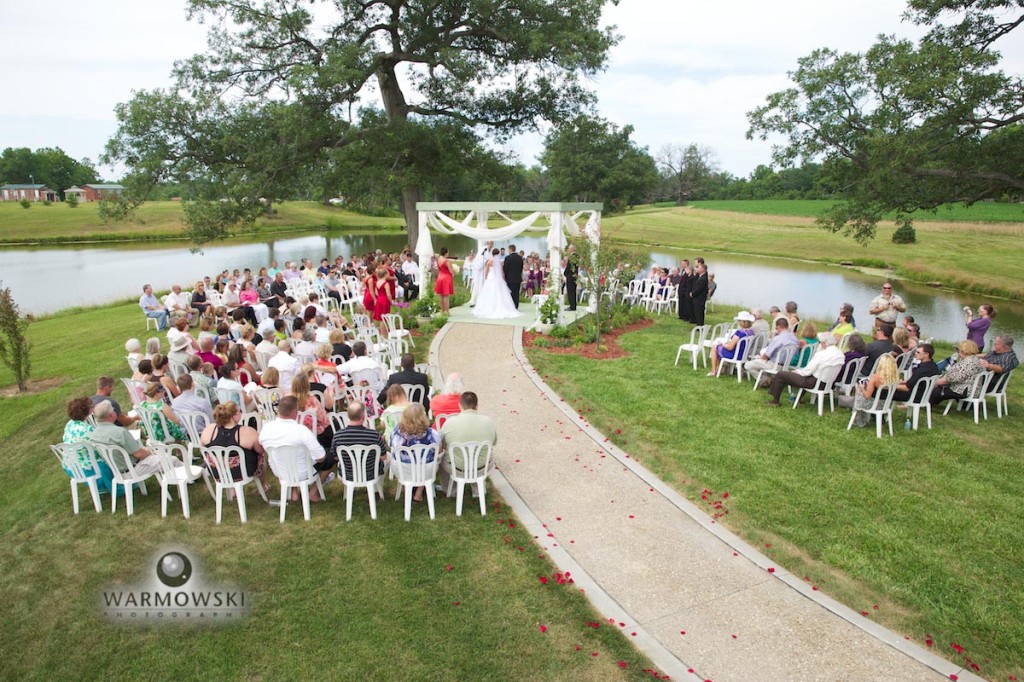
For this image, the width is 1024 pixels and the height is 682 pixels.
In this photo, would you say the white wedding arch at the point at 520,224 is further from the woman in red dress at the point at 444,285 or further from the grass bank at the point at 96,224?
the grass bank at the point at 96,224

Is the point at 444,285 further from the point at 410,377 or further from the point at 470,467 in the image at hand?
the point at 470,467

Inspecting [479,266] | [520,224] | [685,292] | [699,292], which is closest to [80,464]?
[520,224]

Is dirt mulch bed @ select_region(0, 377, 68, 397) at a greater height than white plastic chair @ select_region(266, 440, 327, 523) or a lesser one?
lesser

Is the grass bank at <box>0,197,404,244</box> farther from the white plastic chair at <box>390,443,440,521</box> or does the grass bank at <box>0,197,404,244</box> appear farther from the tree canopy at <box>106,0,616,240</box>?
the white plastic chair at <box>390,443,440,521</box>

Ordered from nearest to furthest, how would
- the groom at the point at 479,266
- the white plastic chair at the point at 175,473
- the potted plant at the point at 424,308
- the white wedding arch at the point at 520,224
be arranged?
the white plastic chair at the point at 175,473, the white wedding arch at the point at 520,224, the potted plant at the point at 424,308, the groom at the point at 479,266

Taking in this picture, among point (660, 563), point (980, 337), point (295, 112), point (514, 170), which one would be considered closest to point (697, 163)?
point (514, 170)

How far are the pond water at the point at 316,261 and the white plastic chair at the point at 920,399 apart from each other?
11.2 m

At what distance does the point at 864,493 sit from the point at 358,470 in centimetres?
512

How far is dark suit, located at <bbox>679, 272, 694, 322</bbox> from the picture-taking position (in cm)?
1583

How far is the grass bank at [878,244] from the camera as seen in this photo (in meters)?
28.4

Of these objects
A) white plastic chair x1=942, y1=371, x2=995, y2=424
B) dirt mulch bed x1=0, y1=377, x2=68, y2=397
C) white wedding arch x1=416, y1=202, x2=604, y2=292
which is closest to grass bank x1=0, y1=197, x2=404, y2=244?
white wedding arch x1=416, y1=202, x2=604, y2=292

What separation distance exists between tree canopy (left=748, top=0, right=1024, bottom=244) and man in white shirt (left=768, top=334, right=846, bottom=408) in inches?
445

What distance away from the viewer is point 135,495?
6.49 metres

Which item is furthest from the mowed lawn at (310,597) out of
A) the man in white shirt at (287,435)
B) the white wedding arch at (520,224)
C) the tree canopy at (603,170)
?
the tree canopy at (603,170)
